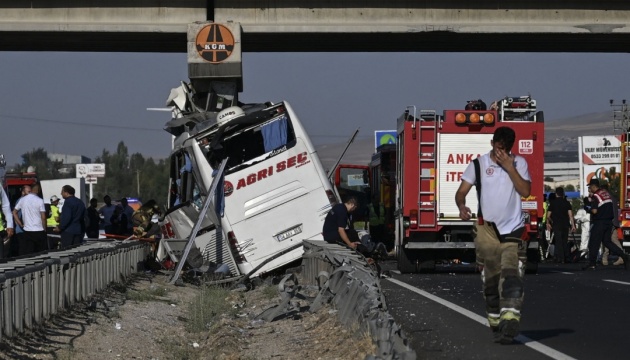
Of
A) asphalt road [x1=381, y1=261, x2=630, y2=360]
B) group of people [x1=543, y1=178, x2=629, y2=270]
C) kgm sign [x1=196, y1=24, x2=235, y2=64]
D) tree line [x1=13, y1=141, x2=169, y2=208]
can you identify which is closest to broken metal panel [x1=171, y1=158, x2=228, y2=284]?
asphalt road [x1=381, y1=261, x2=630, y2=360]

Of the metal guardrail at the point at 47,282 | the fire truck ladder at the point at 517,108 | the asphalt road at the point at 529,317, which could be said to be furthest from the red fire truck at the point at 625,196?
the metal guardrail at the point at 47,282

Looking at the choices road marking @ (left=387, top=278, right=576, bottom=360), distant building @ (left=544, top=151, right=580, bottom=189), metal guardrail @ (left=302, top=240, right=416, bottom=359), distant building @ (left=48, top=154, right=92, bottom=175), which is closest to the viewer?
metal guardrail @ (left=302, top=240, right=416, bottom=359)

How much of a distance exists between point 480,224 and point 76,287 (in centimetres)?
574

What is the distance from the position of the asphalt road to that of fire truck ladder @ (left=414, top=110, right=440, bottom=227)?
6.93 feet

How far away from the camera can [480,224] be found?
465 inches

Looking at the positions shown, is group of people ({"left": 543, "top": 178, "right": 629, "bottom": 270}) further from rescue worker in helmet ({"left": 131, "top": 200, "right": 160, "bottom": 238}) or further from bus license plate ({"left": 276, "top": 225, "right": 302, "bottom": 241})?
rescue worker in helmet ({"left": 131, "top": 200, "right": 160, "bottom": 238})

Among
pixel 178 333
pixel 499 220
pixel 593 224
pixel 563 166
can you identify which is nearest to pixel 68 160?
pixel 563 166

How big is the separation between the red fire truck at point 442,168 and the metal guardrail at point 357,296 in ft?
16.9

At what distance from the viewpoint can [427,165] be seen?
25219 millimetres

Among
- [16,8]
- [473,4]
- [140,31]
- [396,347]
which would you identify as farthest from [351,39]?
[396,347]

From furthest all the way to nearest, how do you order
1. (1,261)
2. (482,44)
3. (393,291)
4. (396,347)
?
(482,44) < (393,291) < (1,261) < (396,347)

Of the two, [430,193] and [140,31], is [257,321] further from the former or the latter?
[140,31]

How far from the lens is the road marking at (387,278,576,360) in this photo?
1105 centimetres

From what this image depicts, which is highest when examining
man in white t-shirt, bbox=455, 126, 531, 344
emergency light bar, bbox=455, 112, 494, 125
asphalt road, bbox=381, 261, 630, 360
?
emergency light bar, bbox=455, 112, 494, 125
